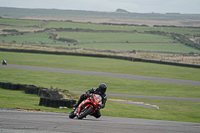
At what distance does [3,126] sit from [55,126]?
4.53 ft

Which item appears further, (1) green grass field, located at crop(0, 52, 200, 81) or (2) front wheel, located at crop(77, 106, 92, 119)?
(1) green grass field, located at crop(0, 52, 200, 81)

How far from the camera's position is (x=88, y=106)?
10.1m

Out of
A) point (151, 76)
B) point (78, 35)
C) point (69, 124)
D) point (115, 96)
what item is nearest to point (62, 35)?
point (78, 35)

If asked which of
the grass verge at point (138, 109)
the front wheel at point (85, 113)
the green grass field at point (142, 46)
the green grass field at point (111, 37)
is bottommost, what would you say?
the grass verge at point (138, 109)

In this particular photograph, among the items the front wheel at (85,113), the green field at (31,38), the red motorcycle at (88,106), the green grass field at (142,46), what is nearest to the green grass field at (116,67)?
the red motorcycle at (88,106)

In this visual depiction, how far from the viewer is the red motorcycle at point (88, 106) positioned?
10.1 meters

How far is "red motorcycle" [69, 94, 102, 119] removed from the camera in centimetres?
1009

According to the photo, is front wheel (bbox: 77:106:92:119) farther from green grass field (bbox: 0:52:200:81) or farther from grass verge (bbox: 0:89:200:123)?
green grass field (bbox: 0:52:200:81)

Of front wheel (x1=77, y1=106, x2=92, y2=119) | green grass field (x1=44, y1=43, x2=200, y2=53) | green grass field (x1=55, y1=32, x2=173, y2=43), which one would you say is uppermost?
green grass field (x1=55, y1=32, x2=173, y2=43)

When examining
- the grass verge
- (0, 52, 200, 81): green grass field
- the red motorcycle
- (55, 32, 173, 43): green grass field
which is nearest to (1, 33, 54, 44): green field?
(55, 32, 173, 43): green grass field

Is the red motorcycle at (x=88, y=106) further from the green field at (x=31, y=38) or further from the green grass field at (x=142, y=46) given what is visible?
the green field at (x=31, y=38)

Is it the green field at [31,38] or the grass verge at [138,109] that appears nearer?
the grass verge at [138,109]

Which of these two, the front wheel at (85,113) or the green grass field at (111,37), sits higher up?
the green grass field at (111,37)

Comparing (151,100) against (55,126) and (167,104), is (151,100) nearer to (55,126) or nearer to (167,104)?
(167,104)
